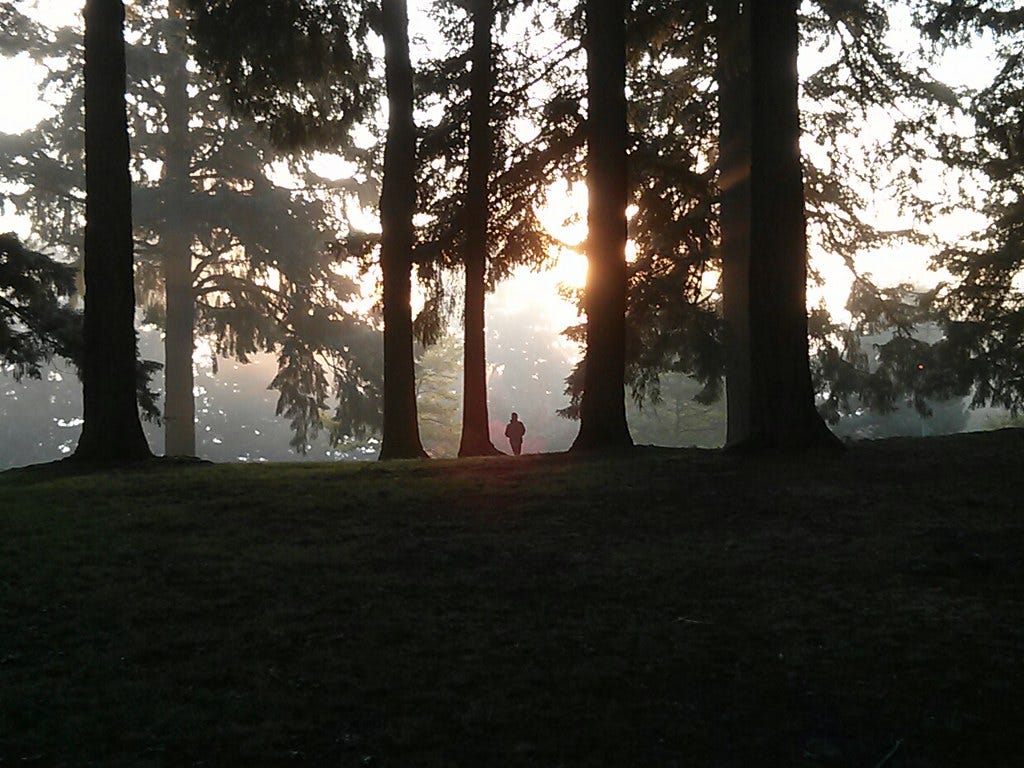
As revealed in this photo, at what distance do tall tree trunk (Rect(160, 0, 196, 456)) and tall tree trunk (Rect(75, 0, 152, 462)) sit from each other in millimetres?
13863

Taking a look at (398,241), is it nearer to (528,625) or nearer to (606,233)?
(606,233)

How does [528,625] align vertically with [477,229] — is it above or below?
below

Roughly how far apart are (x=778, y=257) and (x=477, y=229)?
8.03 meters

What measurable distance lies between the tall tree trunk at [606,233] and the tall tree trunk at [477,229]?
4.94m

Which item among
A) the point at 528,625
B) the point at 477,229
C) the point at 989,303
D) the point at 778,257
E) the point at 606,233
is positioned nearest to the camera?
the point at 528,625

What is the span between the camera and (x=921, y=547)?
24.7 feet

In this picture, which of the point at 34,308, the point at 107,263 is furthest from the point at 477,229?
the point at 34,308

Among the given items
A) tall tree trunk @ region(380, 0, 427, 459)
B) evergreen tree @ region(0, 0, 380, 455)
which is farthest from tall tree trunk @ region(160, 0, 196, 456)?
tall tree trunk @ region(380, 0, 427, 459)

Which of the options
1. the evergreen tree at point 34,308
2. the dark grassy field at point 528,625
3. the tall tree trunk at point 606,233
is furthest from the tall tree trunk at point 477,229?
the dark grassy field at point 528,625

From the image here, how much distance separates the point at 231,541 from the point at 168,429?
20.4m

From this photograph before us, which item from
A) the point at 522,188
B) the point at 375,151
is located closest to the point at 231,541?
the point at 522,188

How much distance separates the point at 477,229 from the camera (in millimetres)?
18453

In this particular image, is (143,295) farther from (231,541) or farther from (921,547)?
(921,547)

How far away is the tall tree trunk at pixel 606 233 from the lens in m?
13.4
